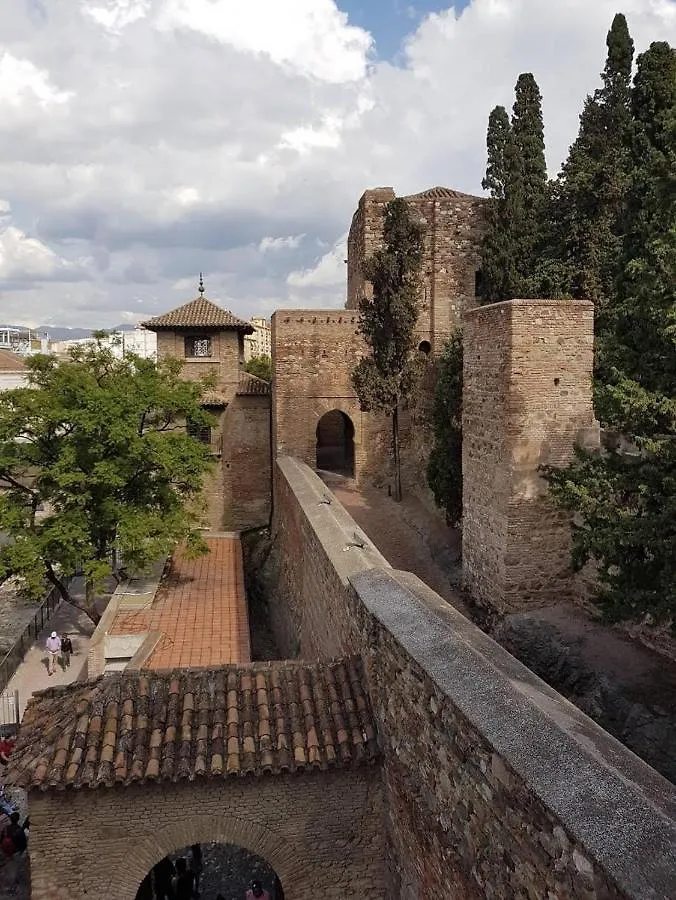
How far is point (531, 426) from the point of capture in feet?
31.3

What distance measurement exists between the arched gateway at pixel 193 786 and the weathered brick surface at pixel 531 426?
4838 millimetres

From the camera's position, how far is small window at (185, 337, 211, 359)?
69.3 feet

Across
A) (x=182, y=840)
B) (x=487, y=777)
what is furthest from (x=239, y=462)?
(x=487, y=777)

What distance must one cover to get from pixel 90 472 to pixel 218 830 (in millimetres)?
9639

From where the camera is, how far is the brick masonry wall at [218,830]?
16.4 feet

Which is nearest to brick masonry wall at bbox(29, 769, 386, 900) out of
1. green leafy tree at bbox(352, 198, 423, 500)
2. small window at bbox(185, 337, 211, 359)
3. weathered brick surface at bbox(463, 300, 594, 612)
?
weathered brick surface at bbox(463, 300, 594, 612)

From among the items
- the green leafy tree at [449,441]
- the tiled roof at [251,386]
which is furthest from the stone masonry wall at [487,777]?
the tiled roof at [251,386]

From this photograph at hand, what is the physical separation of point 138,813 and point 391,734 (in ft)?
6.45

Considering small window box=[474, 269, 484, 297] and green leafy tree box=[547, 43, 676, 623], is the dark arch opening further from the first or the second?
small window box=[474, 269, 484, 297]

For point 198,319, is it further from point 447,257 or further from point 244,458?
point 447,257

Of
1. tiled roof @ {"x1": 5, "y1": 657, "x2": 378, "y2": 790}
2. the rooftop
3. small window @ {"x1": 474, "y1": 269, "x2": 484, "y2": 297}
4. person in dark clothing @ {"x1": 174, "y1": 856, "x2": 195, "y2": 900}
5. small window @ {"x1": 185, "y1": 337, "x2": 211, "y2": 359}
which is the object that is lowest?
person in dark clothing @ {"x1": 174, "y1": 856, "x2": 195, "y2": 900}

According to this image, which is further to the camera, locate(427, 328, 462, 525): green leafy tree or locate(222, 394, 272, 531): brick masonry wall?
locate(222, 394, 272, 531): brick masonry wall

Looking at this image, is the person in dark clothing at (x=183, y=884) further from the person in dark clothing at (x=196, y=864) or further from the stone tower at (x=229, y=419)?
the stone tower at (x=229, y=419)

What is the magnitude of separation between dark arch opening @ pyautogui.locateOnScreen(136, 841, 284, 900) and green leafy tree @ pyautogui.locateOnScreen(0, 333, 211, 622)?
5.75 m
